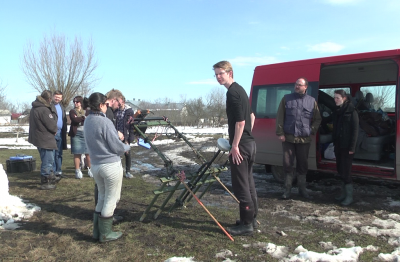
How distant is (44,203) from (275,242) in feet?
12.3

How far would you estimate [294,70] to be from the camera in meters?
6.04

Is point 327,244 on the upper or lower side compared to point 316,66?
lower

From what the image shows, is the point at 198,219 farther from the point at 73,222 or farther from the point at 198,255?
the point at 73,222

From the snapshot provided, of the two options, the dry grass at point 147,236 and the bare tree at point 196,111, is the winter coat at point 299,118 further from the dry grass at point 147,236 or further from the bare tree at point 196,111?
the bare tree at point 196,111

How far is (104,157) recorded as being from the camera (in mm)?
3422

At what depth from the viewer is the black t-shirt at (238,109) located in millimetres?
3488

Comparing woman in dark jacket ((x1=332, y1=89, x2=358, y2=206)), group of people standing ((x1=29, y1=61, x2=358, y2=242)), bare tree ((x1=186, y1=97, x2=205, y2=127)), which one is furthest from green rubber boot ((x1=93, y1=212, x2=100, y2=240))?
bare tree ((x1=186, y1=97, x2=205, y2=127))

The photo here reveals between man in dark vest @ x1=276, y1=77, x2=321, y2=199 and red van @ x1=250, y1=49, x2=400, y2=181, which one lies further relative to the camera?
red van @ x1=250, y1=49, x2=400, y2=181

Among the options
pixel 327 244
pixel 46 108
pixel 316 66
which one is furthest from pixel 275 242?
pixel 46 108

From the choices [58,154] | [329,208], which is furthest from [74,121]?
[329,208]

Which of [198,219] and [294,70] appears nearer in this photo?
[198,219]

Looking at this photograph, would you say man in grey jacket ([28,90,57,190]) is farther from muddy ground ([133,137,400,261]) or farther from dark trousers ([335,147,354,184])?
dark trousers ([335,147,354,184])

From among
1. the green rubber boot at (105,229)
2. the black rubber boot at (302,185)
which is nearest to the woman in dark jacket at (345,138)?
the black rubber boot at (302,185)

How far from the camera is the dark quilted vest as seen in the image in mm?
5160
